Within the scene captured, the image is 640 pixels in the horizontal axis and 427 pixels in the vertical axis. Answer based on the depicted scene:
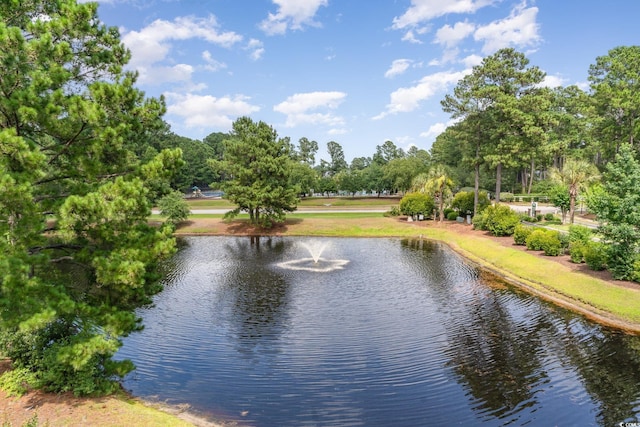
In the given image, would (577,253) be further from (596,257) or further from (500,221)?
(500,221)

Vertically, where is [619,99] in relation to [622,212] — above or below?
above

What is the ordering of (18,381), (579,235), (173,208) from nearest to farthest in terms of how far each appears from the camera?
(18,381), (579,235), (173,208)

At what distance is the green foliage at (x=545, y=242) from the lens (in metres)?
33.2

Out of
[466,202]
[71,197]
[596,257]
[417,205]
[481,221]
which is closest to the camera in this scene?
[71,197]

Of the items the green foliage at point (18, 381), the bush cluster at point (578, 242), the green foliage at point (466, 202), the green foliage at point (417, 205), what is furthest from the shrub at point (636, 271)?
the green foliage at point (417, 205)

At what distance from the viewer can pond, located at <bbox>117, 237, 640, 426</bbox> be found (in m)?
13.9

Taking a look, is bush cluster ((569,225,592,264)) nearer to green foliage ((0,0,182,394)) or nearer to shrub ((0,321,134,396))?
green foliage ((0,0,182,394))

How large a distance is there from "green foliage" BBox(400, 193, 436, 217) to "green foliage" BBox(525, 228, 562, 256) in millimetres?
20506

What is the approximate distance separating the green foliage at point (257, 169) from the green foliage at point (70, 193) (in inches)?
1391

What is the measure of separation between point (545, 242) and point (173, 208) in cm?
4410

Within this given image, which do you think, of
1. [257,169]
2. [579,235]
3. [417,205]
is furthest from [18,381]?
[417,205]

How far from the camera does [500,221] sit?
43000 millimetres

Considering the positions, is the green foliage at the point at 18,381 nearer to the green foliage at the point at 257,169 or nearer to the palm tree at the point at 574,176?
the green foliage at the point at 257,169

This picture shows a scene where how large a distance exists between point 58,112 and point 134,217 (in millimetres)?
3791
